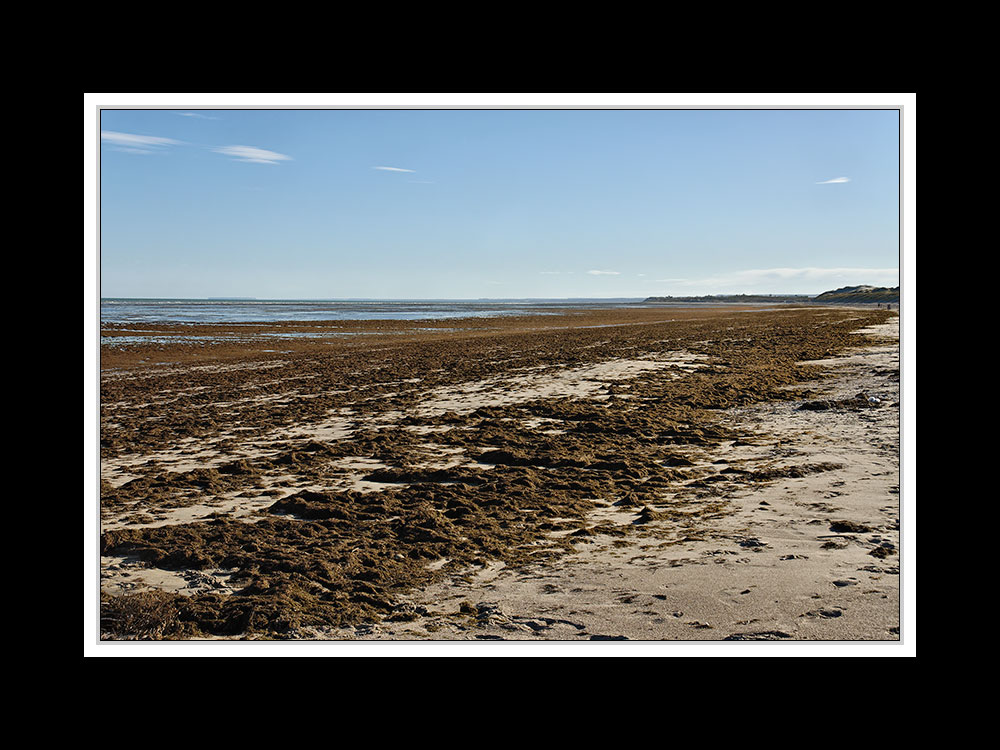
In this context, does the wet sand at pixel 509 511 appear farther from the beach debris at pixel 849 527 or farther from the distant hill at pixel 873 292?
the distant hill at pixel 873 292

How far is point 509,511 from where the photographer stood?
530 centimetres

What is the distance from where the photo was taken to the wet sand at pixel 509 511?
3.60 m

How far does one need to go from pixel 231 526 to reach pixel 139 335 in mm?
20741

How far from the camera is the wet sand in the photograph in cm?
360

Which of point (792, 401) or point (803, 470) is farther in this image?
point (792, 401)

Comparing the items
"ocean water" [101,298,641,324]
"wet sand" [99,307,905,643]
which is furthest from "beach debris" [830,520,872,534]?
"ocean water" [101,298,641,324]

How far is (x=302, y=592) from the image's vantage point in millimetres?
3877

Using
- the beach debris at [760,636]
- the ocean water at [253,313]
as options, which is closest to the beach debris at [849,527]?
the beach debris at [760,636]

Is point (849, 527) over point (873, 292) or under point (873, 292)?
under

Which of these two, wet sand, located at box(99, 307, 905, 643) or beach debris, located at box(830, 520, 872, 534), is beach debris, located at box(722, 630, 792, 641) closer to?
wet sand, located at box(99, 307, 905, 643)

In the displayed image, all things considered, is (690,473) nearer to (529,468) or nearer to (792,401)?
(529,468)

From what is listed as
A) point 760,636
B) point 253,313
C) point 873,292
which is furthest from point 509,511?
point 253,313

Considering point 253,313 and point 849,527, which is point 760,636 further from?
point 253,313
